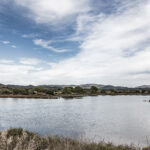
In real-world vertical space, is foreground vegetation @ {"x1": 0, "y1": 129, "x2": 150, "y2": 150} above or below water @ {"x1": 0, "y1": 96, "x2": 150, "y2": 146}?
above

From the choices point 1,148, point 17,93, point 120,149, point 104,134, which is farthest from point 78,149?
point 17,93

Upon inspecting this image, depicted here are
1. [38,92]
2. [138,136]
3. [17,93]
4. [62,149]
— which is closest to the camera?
[62,149]

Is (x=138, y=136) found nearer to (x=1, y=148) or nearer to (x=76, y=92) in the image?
(x=1, y=148)

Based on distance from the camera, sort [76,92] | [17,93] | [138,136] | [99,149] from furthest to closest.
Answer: [76,92]
[17,93]
[138,136]
[99,149]

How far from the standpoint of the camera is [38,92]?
11250cm

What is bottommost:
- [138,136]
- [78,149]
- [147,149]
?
[138,136]

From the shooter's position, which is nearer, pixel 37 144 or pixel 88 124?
pixel 37 144

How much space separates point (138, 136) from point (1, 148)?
13.1 metres

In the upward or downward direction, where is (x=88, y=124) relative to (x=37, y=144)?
downward

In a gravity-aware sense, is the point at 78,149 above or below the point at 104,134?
above

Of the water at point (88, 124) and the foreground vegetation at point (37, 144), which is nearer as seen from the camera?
the foreground vegetation at point (37, 144)

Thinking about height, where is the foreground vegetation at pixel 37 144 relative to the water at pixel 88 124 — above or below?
above

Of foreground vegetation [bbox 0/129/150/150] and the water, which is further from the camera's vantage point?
the water

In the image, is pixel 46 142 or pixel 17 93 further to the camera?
pixel 17 93
